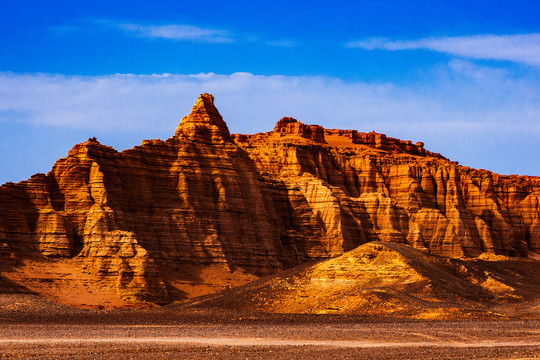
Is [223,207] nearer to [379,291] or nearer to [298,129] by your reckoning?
[379,291]

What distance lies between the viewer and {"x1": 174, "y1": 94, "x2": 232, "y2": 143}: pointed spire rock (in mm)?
100500

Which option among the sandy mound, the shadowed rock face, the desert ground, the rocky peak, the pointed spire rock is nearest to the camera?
the desert ground

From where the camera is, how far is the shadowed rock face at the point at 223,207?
8175 cm

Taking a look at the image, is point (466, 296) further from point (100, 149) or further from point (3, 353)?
point (3, 353)

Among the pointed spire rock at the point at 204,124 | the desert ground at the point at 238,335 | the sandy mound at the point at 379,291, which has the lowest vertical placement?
the desert ground at the point at 238,335

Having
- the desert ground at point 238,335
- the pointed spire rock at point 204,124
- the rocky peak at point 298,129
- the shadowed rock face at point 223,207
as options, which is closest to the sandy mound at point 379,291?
the desert ground at point 238,335

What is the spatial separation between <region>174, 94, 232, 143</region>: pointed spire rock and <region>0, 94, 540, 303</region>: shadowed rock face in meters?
0.14

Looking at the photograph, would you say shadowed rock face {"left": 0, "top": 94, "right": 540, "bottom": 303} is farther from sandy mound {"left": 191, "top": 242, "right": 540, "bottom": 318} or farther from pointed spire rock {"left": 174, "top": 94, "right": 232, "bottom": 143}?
sandy mound {"left": 191, "top": 242, "right": 540, "bottom": 318}

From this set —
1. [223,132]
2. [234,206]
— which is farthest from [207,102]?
[234,206]

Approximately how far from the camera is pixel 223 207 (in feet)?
319

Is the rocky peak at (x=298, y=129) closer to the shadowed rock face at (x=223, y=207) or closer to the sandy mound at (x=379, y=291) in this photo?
the shadowed rock face at (x=223, y=207)

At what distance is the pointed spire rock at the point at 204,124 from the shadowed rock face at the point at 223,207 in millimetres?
145

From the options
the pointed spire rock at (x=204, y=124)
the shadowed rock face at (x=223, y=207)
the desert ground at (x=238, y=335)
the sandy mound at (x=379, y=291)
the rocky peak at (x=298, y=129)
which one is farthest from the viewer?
the rocky peak at (x=298, y=129)

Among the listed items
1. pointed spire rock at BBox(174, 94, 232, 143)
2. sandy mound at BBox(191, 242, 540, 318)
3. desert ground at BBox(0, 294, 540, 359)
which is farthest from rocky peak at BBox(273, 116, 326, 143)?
desert ground at BBox(0, 294, 540, 359)
